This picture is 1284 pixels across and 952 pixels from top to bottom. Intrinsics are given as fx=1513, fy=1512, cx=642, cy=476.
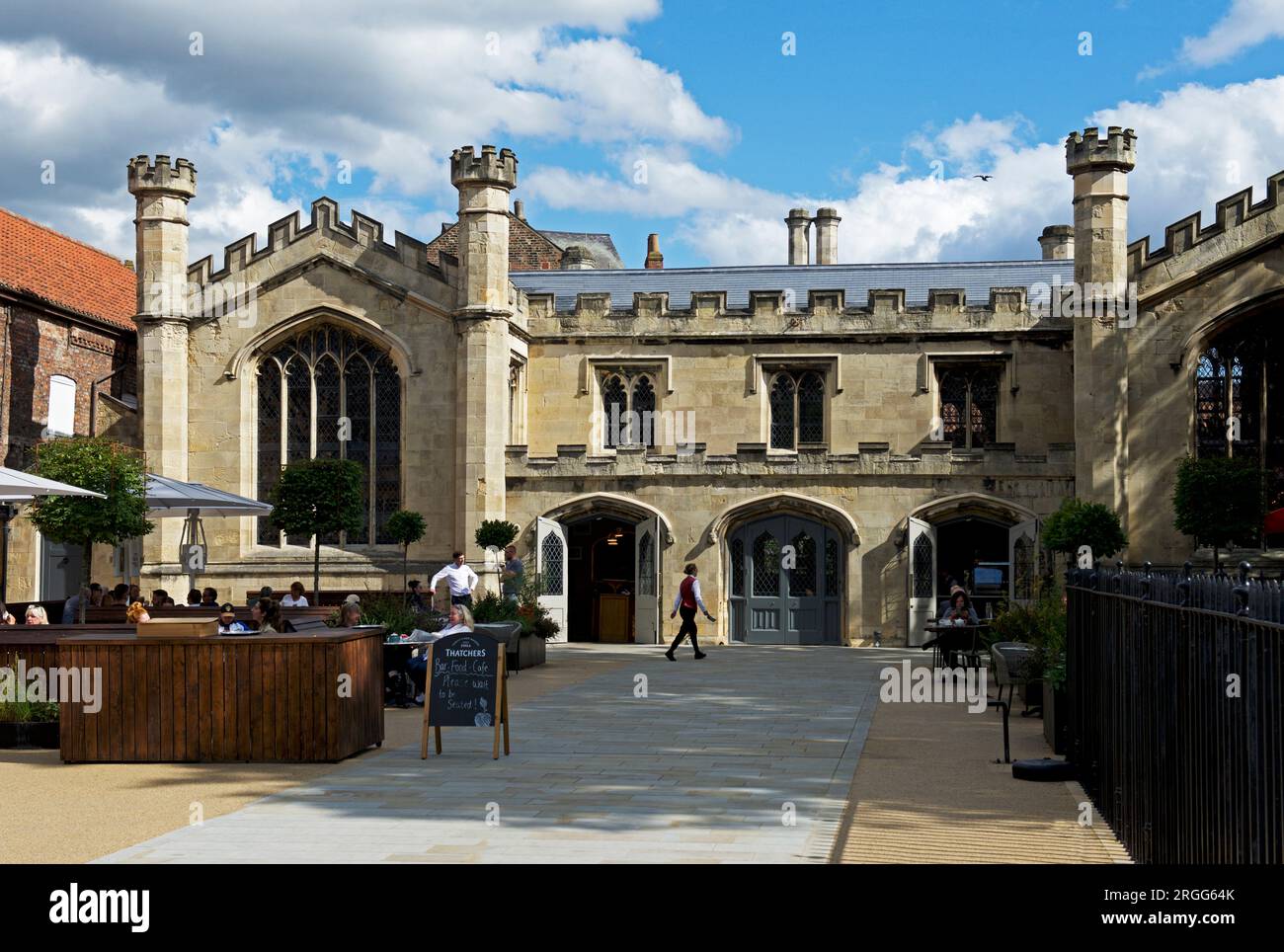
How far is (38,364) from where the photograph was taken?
3120 cm

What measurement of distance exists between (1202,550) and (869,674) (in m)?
10.4

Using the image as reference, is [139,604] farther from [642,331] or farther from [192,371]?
[642,331]

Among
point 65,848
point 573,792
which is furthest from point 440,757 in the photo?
point 65,848

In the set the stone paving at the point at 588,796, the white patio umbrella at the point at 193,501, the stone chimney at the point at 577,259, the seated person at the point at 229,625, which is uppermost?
the stone chimney at the point at 577,259

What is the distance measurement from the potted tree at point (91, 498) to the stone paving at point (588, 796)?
6.48 metres

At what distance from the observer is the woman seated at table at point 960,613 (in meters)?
21.0

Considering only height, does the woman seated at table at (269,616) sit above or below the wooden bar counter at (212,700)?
above

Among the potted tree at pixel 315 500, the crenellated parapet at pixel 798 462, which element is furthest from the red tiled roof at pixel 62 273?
the crenellated parapet at pixel 798 462

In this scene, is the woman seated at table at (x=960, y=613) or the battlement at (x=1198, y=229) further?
the battlement at (x=1198, y=229)

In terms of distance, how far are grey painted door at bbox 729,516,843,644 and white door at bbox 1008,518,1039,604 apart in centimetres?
324

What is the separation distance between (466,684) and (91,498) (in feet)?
30.5

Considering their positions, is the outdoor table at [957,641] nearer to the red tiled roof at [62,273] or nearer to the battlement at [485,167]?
the battlement at [485,167]

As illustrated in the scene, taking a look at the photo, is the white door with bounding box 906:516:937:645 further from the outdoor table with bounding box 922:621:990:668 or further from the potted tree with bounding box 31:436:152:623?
the potted tree with bounding box 31:436:152:623

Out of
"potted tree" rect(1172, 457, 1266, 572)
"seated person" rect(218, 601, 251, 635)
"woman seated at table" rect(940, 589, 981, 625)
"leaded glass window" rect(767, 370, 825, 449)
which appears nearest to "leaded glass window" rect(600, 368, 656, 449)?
"leaded glass window" rect(767, 370, 825, 449)
